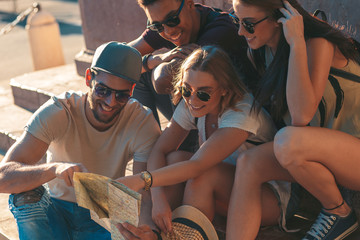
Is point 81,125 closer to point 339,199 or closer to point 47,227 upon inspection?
point 47,227

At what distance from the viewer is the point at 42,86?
19.3 ft

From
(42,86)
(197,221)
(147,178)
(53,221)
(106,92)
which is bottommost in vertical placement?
(42,86)

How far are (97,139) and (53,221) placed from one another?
0.51 meters

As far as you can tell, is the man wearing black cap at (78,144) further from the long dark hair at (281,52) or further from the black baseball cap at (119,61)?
the long dark hair at (281,52)

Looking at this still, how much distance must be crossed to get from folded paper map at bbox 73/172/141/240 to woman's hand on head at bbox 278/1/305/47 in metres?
1.00

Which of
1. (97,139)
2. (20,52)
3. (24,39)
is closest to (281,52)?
(97,139)

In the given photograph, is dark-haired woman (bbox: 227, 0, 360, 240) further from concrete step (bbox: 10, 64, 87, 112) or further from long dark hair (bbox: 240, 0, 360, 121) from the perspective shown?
concrete step (bbox: 10, 64, 87, 112)

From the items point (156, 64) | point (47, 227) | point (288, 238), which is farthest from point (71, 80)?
point (288, 238)

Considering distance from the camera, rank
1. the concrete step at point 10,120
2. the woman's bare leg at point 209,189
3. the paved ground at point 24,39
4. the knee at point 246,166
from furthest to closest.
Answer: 1. the paved ground at point 24,39
2. the concrete step at point 10,120
3. the woman's bare leg at point 209,189
4. the knee at point 246,166

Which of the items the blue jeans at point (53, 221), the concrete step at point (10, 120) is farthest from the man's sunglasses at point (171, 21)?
the concrete step at point (10, 120)

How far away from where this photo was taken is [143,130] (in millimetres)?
3293

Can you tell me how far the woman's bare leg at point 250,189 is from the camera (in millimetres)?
2701

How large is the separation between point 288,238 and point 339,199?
17.0 inches

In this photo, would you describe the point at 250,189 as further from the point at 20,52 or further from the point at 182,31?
the point at 20,52
